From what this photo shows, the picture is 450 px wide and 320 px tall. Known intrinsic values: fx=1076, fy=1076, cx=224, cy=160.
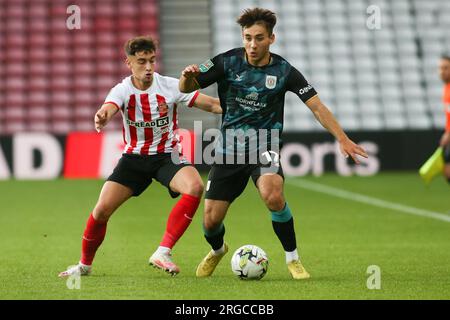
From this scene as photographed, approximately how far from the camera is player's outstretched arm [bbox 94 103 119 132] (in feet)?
22.2

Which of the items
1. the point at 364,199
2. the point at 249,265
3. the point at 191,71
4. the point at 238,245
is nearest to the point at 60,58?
the point at 364,199

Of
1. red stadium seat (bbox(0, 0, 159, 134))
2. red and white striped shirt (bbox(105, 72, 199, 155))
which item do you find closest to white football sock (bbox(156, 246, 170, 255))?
red and white striped shirt (bbox(105, 72, 199, 155))

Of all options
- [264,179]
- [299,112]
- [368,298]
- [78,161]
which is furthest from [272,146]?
[299,112]

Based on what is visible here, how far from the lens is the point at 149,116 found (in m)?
7.46

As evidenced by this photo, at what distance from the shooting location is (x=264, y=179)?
699cm

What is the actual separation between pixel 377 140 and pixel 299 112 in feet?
11.7

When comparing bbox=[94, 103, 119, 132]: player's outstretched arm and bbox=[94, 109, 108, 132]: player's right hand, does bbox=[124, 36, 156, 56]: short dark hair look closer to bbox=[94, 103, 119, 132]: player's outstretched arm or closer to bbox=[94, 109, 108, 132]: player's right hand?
bbox=[94, 103, 119, 132]: player's outstretched arm

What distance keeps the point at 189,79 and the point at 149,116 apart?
482mm

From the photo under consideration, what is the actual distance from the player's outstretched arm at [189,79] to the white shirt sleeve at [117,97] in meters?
0.43

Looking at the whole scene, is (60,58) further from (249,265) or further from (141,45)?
(249,265)

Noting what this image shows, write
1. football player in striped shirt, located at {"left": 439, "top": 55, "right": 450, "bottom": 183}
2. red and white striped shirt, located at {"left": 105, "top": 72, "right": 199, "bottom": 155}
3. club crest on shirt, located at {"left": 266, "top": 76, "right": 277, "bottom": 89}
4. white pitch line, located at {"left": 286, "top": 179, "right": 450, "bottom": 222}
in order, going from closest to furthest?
1. club crest on shirt, located at {"left": 266, "top": 76, "right": 277, "bottom": 89}
2. red and white striped shirt, located at {"left": 105, "top": 72, "right": 199, "bottom": 155}
3. white pitch line, located at {"left": 286, "top": 179, "right": 450, "bottom": 222}
4. football player in striped shirt, located at {"left": 439, "top": 55, "right": 450, "bottom": 183}

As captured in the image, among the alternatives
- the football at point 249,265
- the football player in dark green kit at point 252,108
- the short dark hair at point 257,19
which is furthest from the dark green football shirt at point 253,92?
the football at point 249,265

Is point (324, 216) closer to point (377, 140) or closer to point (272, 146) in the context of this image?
point (272, 146)

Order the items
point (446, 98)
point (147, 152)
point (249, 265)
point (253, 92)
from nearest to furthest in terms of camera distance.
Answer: point (249, 265) → point (253, 92) → point (147, 152) → point (446, 98)
